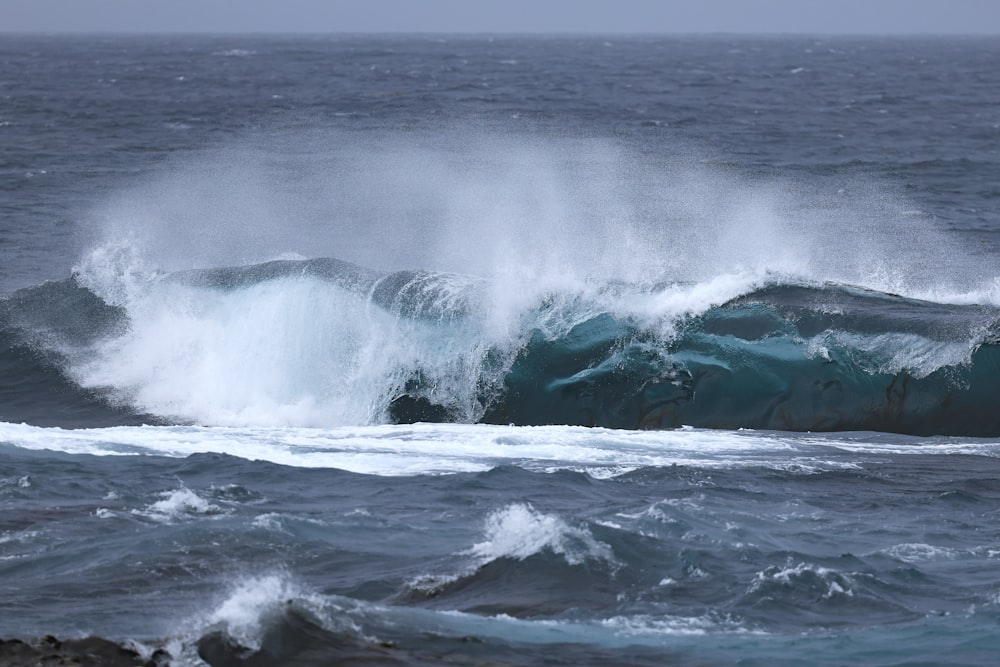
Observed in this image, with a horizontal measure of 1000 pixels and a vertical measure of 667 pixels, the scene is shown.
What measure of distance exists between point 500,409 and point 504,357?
3.14 ft

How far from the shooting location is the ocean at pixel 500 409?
863 cm

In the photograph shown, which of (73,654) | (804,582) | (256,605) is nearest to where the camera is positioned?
(73,654)

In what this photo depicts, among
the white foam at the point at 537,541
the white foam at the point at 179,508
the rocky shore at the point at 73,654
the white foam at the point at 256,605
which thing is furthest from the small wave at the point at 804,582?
the white foam at the point at 179,508

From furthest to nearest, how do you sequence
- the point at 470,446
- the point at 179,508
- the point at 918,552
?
the point at 470,446 → the point at 179,508 → the point at 918,552

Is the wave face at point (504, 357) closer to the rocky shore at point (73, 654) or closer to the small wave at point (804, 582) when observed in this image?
the small wave at point (804, 582)

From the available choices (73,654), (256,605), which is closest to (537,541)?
(256,605)

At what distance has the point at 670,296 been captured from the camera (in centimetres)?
1805

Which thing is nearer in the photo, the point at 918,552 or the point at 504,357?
the point at 918,552

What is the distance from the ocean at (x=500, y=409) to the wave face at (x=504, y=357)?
5 centimetres

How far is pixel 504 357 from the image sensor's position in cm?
1712

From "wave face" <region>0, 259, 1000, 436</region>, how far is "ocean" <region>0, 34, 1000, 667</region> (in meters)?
0.05

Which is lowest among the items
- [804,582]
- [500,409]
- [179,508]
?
[500,409]

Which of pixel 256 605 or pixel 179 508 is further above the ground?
pixel 256 605

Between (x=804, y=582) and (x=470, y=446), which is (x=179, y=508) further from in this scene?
(x=804, y=582)
